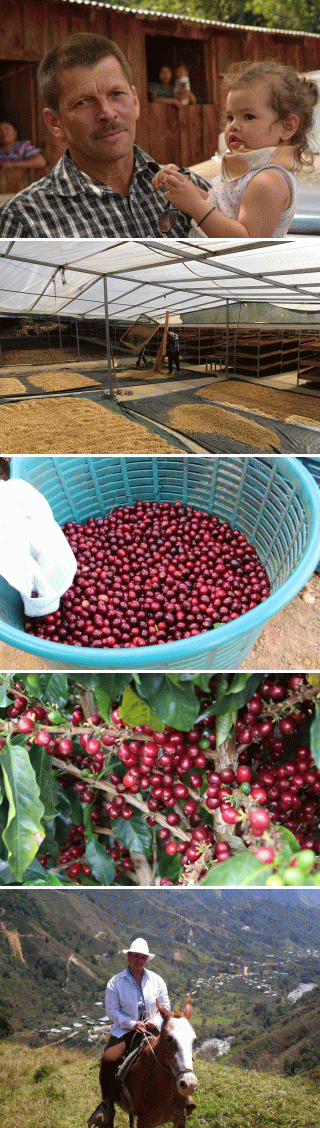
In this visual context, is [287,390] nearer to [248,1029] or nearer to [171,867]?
[171,867]

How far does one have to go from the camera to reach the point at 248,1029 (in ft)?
4.27

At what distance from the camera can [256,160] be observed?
0.75 m

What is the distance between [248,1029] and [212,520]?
92cm

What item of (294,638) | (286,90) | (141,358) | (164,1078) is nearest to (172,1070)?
(164,1078)

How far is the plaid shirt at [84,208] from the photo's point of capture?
76 cm

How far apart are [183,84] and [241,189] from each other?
121 mm

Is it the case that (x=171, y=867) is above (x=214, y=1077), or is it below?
above

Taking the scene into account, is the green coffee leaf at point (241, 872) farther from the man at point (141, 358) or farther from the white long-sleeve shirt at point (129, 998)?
the man at point (141, 358)

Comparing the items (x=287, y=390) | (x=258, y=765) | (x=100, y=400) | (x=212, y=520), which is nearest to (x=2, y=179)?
(x=100, y=400)

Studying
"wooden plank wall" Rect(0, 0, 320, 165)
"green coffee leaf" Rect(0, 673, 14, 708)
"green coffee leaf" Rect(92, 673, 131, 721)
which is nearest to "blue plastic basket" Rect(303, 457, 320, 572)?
"green coffee leaf" Rect(92, 673, 131, 721)

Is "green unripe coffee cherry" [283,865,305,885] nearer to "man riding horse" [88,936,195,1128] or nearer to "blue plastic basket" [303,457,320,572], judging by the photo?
"man riding horse" [88,936,195,1128]

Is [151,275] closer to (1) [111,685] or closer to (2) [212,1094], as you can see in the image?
(1) [111,685]

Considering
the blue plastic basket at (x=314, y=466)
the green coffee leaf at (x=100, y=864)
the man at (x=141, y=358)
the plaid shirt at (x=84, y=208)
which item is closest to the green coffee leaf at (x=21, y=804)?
the green coffee leaf at (x=100, y=864)

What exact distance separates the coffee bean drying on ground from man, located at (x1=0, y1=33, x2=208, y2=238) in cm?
47
